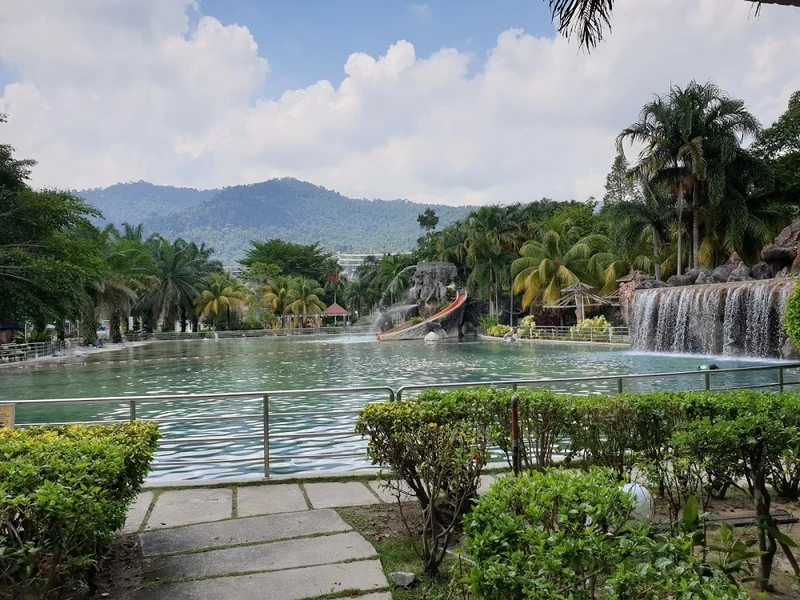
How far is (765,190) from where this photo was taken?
33.2m

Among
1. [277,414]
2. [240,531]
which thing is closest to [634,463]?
[240,531]

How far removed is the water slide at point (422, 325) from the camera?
47562mm

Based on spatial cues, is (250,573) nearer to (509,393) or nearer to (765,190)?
(509,393)

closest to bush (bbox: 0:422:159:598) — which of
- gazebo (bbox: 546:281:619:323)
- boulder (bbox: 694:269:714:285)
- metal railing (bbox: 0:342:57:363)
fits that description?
boulder (bbox: 694:269:714:285)

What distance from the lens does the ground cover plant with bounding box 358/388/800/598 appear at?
2.11 m

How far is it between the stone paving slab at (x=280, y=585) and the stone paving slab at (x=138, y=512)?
1167 mm

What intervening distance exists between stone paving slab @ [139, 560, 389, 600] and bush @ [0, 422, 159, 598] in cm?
53

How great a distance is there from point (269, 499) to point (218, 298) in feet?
188

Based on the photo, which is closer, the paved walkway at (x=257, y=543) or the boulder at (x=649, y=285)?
the paved walkway at (x=257, y=543)

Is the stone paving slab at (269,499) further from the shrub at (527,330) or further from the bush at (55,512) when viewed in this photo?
the shrub at (527,330)

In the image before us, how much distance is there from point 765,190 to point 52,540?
37503 millimetres

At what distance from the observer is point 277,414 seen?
7070 millimetres

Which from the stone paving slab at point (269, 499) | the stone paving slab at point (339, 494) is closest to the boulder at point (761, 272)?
the stone paving slab at point (339, 494)

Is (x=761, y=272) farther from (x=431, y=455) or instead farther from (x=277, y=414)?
(x=431, y=455)
